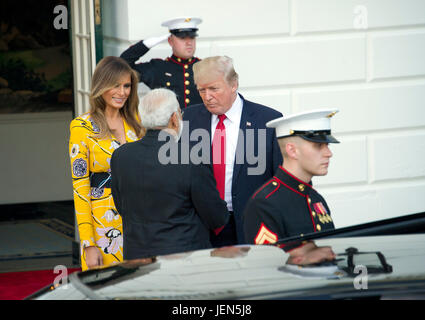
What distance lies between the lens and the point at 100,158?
4488mm

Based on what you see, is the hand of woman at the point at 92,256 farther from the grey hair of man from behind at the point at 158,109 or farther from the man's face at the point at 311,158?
the man's face at the point at 311,158

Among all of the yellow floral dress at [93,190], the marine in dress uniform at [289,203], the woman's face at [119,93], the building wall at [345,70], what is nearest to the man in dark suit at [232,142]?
the woman's face at [119,93]

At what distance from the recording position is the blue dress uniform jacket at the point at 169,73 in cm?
555

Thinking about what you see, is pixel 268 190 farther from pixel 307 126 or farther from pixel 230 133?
pixel 230 133

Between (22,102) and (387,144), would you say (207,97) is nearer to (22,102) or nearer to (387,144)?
(387,144)

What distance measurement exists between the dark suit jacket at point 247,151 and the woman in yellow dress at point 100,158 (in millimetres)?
381

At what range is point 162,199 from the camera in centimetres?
378

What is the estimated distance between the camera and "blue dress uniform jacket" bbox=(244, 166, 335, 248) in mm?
3408

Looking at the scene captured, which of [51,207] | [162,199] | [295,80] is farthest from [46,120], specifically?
[162,199]

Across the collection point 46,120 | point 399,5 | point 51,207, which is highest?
point 399,5

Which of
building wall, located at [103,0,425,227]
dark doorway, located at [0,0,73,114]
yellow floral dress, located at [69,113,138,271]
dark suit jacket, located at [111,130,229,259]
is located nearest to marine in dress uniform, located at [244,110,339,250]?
dark suit jacket, located at [111,130,229,259]
